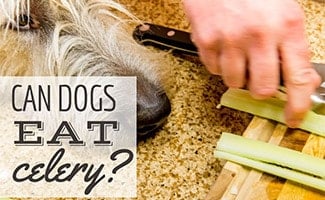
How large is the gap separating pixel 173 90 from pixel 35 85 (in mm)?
355

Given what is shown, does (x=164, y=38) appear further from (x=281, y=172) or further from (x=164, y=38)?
(x=281, y=172)

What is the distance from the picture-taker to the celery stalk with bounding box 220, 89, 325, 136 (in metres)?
1.45

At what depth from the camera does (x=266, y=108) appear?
59.2 inches

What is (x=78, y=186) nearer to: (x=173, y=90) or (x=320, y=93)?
(x=173, y=90)

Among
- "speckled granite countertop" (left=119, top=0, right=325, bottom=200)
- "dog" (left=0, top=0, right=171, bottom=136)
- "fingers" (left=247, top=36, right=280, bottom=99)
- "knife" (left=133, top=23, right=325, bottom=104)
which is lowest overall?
"speckled granite countertop" (left=119, top=0, right=325, bottom=200)

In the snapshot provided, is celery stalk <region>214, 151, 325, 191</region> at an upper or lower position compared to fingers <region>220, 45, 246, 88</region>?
lower

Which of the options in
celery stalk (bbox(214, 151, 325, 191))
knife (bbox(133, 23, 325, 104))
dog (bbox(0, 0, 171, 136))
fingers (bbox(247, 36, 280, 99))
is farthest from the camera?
knife (bbox(133, 23, 325, 104))

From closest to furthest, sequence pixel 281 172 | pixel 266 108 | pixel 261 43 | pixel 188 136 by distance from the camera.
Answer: pixel 261 43 → pixel 281 172 → pixel 266 108 → pixel 188 136

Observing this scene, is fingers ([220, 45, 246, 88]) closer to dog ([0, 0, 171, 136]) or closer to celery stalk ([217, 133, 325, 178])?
celery stalk ([217, 133, 325, 178])

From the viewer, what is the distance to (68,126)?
1.61m

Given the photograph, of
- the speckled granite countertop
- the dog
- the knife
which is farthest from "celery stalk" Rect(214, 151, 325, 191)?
the knife

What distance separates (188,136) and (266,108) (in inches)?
8.8

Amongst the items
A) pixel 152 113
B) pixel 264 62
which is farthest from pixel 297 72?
pixel 152 113

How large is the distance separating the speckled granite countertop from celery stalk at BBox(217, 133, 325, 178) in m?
0.12
